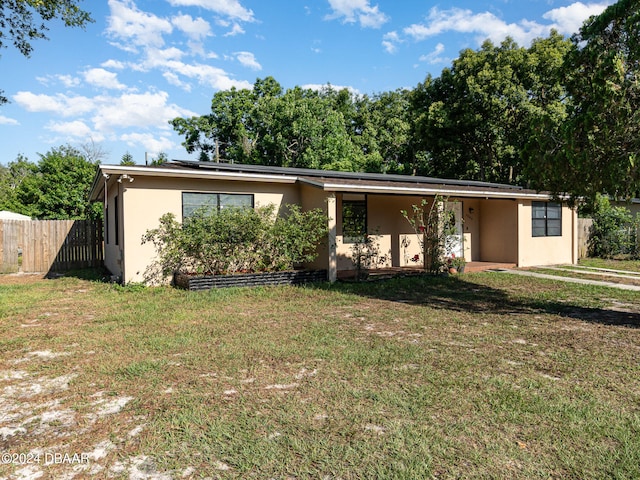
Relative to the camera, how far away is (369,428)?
2881mm

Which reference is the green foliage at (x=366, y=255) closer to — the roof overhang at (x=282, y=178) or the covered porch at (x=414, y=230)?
the covered porch at (x=414, y=230)

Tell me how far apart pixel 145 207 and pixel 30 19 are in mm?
4848

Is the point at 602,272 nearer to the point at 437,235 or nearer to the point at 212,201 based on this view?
the point at 437,235

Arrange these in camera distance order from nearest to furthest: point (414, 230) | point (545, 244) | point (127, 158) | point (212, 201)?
point (212, 201), point (414, 230), point (545, 244), point (127, 158)

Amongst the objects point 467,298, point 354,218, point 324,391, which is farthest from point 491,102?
point 324,391

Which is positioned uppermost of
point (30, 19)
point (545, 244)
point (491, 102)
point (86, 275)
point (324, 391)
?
point (491, 102)

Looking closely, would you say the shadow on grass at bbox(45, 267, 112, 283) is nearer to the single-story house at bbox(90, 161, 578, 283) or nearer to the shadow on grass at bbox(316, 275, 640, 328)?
the single-story house at bbox(90, 161, 578, 283)

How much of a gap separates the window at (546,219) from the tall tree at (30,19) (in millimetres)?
13747

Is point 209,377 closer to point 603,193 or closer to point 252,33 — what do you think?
point 603,193

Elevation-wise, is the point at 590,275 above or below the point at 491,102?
below

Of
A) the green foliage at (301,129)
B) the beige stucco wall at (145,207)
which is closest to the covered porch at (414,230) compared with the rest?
the beige stucco wall at (145,207)

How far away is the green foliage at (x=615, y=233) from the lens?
627 inches

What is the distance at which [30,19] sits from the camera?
29.6ft

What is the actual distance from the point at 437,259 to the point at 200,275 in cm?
615
